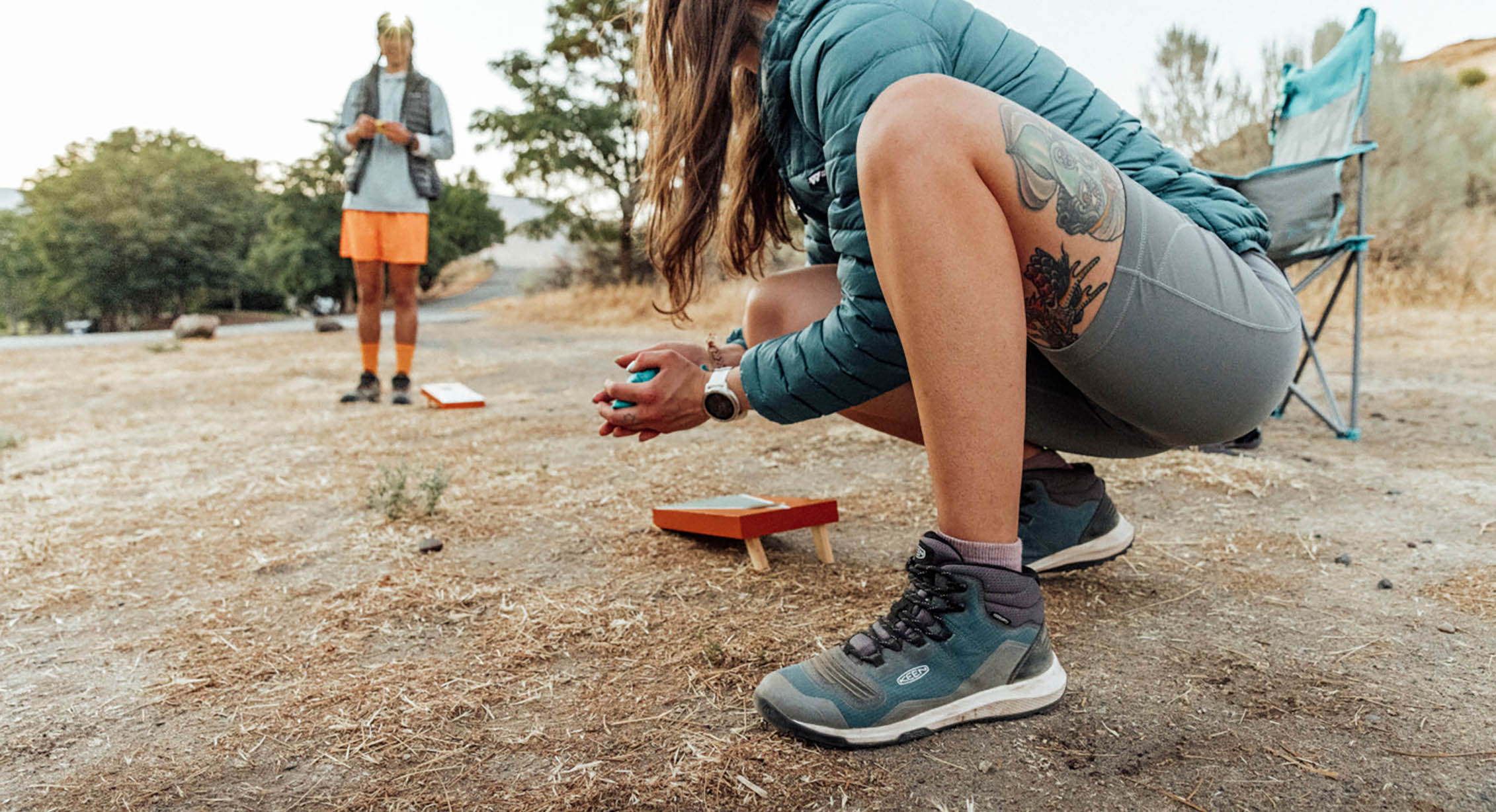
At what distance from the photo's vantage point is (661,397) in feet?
4.37

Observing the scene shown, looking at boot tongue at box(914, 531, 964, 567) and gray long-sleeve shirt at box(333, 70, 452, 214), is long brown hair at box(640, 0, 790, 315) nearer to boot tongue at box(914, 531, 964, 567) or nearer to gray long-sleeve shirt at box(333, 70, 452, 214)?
boot tongue at box(914, 531, 964, 567)

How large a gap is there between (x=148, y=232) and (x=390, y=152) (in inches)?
1359

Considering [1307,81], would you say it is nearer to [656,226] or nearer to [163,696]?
[656,226]

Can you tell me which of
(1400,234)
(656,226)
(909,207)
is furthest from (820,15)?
(1400,234)

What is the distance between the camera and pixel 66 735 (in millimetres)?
1207

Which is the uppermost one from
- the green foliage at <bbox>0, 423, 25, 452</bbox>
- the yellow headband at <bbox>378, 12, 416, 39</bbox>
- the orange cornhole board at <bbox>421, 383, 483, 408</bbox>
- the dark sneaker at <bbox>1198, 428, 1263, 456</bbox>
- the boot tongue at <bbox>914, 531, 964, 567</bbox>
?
the yellow headband at <bbox>378, 12, 416, 39</bbox>

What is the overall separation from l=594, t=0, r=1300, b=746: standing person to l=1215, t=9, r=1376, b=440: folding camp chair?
1630 mm

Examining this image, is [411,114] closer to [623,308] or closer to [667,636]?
[667,636]

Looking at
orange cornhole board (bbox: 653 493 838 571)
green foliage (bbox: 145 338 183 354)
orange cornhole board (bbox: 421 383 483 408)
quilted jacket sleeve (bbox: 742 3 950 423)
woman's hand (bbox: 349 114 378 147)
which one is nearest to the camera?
quilted jacket sleeve (bbox: 742 3 950 423)

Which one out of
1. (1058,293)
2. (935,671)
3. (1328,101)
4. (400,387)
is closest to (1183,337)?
(1058,293)

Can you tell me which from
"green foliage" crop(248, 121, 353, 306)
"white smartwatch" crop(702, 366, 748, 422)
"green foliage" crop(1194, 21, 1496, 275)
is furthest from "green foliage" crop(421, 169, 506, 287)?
"white smartwatch" crop(702, 366, 748, 422)

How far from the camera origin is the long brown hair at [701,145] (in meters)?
1.35

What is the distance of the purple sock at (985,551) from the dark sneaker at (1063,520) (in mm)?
454

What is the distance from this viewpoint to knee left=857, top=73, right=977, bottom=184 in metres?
1.03
